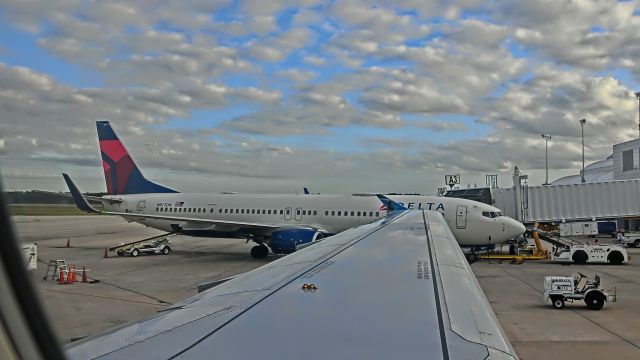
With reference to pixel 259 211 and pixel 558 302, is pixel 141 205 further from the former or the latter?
pixel 558 302

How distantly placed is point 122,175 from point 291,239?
13641 mm

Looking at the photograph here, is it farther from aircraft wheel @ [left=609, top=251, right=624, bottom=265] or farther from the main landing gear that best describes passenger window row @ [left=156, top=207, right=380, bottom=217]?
aircraft wheel @ [left=609, top=251, right=624, bottom=265]

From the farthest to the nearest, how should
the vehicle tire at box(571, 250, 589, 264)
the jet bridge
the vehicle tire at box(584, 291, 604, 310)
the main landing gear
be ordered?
the jet bridge
the main landing gear
the vehicle tire at box(571, 250, 589, 264)
the vehicle tire at box(584, 291, 604, 310)

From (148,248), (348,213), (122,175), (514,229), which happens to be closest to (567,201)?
(514,229)

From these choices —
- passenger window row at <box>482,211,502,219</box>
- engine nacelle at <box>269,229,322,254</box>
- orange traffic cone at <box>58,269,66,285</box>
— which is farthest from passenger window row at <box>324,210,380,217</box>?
orange traffic cone at <box>58,269,66,285</box>

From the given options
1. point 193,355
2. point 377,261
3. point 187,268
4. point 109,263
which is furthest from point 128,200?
point 193,355

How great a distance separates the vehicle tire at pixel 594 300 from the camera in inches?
508

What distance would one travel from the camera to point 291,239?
2278 centimetres

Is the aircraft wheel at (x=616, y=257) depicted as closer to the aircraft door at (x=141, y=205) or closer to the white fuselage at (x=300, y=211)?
the white fuselage at (x=300, y=211)

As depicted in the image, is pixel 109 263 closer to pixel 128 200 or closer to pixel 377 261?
pixel 128 200

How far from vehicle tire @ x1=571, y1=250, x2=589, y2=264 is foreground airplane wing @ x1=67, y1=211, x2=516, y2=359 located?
20.8 m

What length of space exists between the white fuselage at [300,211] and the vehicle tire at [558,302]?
10093 mm

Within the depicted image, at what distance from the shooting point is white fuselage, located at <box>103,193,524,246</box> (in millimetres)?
23359

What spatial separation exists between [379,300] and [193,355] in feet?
5.50
